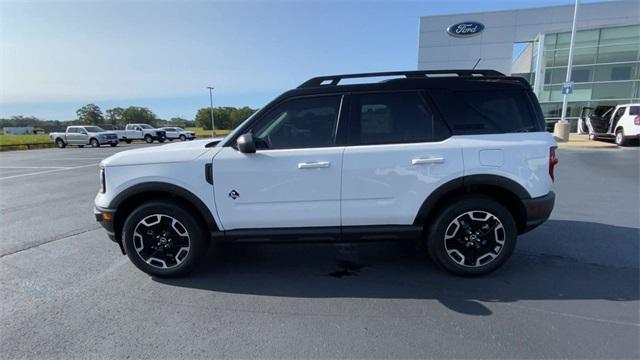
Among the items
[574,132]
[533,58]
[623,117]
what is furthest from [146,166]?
[533,58]

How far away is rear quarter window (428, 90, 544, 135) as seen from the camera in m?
3.16

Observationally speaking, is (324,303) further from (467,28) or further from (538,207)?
(467,28)

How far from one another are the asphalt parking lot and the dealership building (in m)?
26.4

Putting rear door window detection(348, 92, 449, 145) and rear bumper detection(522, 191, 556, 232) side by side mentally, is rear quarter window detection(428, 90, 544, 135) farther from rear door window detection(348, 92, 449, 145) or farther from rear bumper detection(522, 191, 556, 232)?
rear bumper detection(522, 191, 556, 232)

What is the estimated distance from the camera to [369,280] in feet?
10.7

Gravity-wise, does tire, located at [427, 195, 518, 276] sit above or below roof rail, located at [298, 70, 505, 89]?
below

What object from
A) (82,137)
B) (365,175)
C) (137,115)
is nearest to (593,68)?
(365,175)

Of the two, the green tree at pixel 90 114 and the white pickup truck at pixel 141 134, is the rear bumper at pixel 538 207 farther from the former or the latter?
the green tree at pixel 90 114

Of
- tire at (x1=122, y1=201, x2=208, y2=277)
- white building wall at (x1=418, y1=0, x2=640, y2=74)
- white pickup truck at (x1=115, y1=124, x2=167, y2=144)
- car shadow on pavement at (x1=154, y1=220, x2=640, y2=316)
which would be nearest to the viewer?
car shadow on pavement at (x1=154, y1=220, x2=640, y2=316)

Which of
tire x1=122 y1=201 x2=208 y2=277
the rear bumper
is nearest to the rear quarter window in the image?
the rear bumper

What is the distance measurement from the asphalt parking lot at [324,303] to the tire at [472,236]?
0.52ft

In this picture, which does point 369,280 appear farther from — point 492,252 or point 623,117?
point 623,117

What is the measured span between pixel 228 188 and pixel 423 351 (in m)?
2.17

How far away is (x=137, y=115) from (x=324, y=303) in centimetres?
10736
